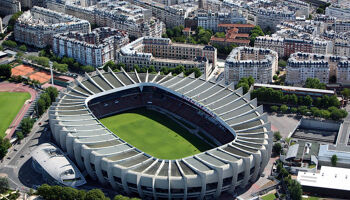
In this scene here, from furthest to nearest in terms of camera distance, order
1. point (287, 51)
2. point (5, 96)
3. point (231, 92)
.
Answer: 1. point (287, 51)
2. point (5, 96)
3. point (231, 92)

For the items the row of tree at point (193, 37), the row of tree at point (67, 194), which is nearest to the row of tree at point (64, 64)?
the row of tree at point (193, 37)

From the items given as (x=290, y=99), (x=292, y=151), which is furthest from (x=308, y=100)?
(x=292, y=151)

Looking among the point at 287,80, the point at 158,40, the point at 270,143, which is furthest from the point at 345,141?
the point at 158,40

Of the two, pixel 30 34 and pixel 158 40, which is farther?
pixel 30 34

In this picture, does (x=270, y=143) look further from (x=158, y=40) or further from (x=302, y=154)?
(x=158, y=40)

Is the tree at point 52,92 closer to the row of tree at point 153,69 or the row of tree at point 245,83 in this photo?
the row of tree at point 153,69

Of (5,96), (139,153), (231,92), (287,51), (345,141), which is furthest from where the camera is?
(287,51)

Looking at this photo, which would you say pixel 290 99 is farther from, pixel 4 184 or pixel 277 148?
pixel 4 184
